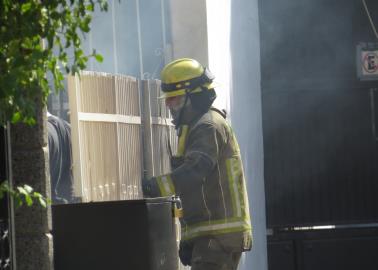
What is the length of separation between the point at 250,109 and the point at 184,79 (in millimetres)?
3395

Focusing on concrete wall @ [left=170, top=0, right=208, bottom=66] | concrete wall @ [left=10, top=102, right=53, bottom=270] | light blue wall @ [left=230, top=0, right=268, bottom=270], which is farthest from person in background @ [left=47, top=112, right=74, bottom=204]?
light blue wall @ [left=230, top=0, right=268, bottom=270]

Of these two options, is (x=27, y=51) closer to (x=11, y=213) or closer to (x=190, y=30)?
(x=11, y=213)

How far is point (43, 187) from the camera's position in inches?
155

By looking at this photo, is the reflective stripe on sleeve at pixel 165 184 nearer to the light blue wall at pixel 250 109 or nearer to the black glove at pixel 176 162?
the black glove at pixel 176 162

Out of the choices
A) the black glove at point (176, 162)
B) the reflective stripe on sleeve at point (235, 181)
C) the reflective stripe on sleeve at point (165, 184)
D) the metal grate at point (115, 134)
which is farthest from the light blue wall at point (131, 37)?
the reflective stripe on sleeve at point (165, 184)

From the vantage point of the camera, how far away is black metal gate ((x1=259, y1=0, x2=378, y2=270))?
10.6m

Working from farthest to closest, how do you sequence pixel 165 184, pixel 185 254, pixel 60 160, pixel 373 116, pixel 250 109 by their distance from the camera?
pixel 373 116, pixel 250 109, pixel 185 254, pixel 165 184, pixel 60 160

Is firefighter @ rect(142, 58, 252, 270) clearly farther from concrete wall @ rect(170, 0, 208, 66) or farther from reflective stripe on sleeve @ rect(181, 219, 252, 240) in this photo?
concrete wall @ rect(170, 0, 208, 66)

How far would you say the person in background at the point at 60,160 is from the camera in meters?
5.40

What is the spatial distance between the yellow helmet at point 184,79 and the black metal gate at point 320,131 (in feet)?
14.0

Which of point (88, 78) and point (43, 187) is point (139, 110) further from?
point (43, 187)

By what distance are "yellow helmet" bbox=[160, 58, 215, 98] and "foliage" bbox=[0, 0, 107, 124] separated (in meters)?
3.29

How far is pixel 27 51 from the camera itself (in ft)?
9.65

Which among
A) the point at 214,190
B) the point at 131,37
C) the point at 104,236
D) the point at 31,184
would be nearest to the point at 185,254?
the point at 214,190
